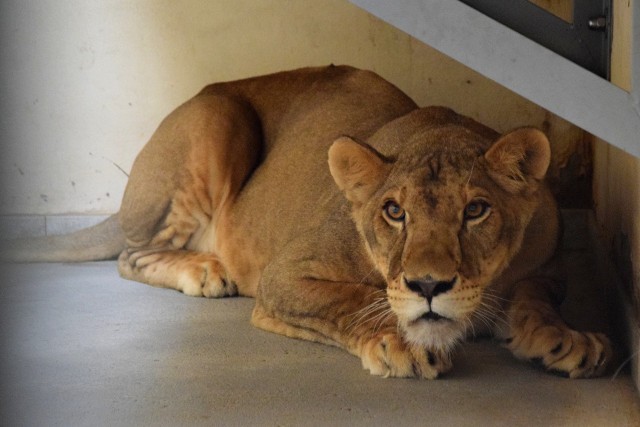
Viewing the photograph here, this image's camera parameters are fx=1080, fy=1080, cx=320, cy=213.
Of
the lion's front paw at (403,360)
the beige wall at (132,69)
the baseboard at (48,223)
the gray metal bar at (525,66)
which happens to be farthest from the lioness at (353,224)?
the gray metal bar at (525,66)

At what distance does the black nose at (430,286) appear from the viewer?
2994 mm

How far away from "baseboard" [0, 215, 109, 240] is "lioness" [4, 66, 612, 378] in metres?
0.38

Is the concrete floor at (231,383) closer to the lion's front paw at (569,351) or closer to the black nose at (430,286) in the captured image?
the lion's front paw at (569,351)

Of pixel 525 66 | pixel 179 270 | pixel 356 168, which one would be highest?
pixel 525 66

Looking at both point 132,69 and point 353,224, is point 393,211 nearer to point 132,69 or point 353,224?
point 353,224

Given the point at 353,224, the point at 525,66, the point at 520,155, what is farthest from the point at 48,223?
the point at 525,66

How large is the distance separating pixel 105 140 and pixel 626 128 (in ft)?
11.4

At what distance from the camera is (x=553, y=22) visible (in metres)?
3.09

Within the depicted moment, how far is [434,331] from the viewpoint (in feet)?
10.0

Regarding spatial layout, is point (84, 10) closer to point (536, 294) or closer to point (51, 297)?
point (51, 297)

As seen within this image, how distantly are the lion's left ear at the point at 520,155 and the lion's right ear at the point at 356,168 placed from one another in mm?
365

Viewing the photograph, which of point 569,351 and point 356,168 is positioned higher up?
point 356,168

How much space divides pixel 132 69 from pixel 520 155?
269 cm

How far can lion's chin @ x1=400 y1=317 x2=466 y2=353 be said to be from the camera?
3.05 m
